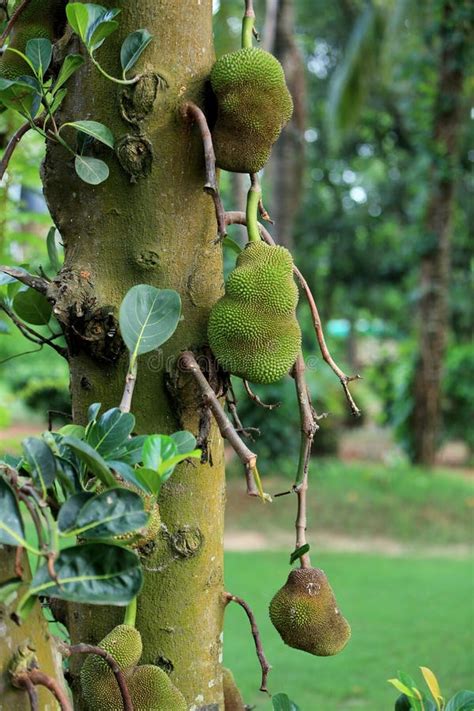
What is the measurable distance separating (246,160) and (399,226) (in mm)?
9852

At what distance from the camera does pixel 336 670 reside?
2.82 metres

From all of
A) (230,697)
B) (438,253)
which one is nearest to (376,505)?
(438,253)

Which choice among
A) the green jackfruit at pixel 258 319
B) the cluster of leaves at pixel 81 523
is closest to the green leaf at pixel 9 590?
the cluster of leaves at pixel 81 523

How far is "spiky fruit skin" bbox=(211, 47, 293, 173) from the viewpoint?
0.72 metres

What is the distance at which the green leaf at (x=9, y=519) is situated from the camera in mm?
475

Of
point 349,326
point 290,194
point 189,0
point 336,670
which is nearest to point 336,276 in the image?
point 349,326

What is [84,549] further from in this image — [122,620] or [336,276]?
[336,276]

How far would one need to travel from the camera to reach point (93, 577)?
1.57 feet

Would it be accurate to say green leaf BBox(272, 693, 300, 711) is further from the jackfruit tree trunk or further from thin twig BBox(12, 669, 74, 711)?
thin twig BBox(12, 669, 74, 711)

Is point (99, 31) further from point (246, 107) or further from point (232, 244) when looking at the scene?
point (232, 244)

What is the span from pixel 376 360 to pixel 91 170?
1003 centimetres

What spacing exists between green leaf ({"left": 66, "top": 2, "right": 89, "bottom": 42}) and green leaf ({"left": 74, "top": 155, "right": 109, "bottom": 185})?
0.30 ft

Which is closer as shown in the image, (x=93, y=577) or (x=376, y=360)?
(x=93, y=577)

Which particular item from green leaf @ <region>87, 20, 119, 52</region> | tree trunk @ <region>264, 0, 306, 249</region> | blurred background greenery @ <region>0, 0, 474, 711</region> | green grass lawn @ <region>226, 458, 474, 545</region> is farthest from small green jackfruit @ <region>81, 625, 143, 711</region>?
tree trunk @ <region>264, 0, 306, 249</region>
